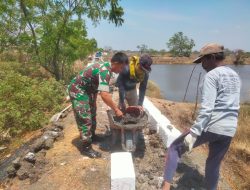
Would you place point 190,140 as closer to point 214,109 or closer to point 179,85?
point 214,109

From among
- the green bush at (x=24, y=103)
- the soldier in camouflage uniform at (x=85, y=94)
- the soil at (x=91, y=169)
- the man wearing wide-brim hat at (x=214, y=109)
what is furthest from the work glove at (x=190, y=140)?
the green bush at (x=24, y=103)

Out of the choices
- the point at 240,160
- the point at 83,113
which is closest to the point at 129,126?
the point at 83,113

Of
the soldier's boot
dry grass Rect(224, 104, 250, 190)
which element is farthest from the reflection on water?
the soldier's boot

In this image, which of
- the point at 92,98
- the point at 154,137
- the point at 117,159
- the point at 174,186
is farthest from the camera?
the point at 154,137

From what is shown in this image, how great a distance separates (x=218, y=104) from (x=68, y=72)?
12657 mm

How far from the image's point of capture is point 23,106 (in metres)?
8.27

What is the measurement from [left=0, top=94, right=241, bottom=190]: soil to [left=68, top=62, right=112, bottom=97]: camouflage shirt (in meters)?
1.12

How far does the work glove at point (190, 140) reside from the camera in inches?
137

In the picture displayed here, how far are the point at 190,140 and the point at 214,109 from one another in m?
0.45

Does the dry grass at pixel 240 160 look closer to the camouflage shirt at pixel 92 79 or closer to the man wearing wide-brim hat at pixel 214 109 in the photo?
the man wearing wide-brim hat at pixel 214 109

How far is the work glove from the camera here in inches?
137

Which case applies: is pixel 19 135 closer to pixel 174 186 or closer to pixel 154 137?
pixel 154 137

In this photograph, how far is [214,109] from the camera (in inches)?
137

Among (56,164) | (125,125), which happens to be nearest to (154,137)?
(125,125)
